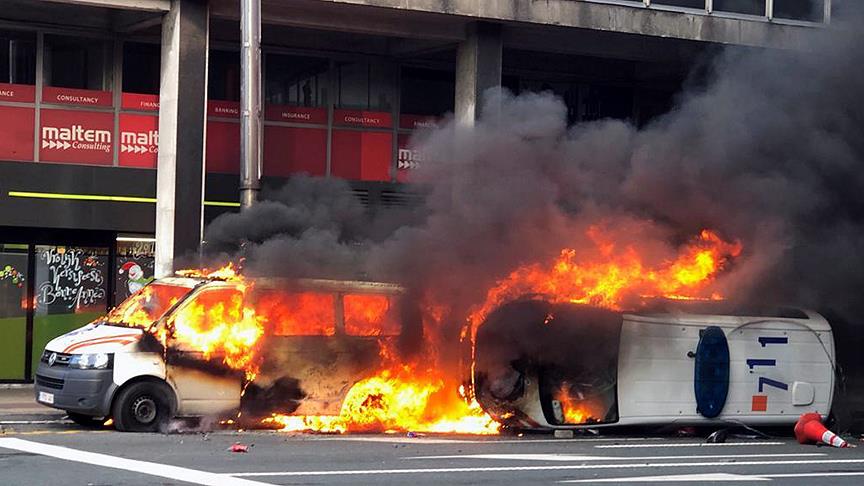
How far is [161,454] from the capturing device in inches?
448

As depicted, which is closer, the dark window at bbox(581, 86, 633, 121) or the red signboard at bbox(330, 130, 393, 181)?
the red signboard at bbox(330, 130, 393, 181)

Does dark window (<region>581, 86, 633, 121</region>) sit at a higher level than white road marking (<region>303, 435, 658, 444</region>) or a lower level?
higher

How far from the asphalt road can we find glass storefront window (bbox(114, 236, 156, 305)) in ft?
20.3

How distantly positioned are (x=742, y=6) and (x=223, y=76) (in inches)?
339

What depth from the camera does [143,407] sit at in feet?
43.3

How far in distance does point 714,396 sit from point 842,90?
407 cm

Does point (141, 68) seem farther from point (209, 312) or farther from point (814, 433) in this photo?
point (814, 433)

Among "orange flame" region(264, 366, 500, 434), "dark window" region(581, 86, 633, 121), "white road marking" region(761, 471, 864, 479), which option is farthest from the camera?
"dark window" region(581, 86, 633, 121)

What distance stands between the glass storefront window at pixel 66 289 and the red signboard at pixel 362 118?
4.45 metres

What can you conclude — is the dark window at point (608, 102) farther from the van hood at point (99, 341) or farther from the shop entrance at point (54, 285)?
the van hood at point (99, 341)

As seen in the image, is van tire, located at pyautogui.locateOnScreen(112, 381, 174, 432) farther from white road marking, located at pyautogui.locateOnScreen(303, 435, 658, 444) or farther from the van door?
white road marking, located at pyautogui.locateOnScreen(303, 435, 658, 444)

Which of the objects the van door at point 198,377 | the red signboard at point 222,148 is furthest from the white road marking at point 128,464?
Result: the red signboard at point 222,148

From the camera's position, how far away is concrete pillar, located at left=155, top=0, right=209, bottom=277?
18.7 meters

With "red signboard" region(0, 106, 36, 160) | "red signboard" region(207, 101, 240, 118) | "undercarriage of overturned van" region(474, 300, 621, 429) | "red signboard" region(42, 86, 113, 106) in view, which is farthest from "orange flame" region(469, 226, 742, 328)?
"red signboard" region(0, 106, 36, 160)
